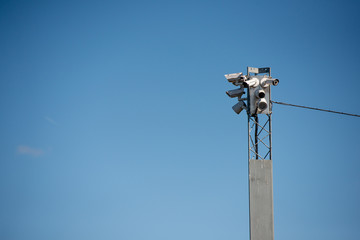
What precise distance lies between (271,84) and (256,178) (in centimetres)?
238

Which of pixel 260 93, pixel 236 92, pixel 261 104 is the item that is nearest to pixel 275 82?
pixel 260 93

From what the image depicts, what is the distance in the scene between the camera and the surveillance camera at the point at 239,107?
1120cm

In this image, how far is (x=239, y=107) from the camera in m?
11.3

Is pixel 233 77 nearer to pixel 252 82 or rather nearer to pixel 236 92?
pixel 236 92

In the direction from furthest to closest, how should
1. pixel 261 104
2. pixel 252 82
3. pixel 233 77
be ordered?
1. pixel 233 77
2. pixel 252 82
3. pixel 261 104

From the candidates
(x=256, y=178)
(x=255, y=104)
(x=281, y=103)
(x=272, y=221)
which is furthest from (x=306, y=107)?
(x=272, y=221)

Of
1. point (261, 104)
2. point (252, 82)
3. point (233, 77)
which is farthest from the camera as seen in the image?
point (233, 77)

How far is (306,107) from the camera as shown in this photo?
1141cm

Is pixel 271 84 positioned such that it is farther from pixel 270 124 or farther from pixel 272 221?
pixel 272 221

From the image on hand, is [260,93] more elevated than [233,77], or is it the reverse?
[233,77]

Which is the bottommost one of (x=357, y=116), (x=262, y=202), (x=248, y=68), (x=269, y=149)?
(x=262, y=202)

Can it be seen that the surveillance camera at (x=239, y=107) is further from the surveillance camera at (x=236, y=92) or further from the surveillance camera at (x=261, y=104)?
the surveillance camera at (x=261, y=104)

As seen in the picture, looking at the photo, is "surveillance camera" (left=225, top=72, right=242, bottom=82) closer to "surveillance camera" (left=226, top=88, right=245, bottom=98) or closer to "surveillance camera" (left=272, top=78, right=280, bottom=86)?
"surveillance camera" (left=226, top=88, right=245, bottom=98)

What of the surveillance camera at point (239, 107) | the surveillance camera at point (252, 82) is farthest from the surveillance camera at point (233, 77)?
the surveillance camera at point (239, 107)
